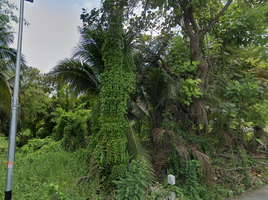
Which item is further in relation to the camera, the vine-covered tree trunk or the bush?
the bush

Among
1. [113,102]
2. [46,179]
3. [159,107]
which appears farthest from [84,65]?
[46,179]

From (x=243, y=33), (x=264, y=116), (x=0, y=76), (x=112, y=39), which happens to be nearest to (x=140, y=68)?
(x=112, y=39)

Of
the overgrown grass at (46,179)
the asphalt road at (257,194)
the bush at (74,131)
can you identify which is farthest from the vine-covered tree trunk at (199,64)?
the bush at (74,131)

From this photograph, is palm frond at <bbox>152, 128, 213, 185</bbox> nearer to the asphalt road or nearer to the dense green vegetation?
the dense green vegetation

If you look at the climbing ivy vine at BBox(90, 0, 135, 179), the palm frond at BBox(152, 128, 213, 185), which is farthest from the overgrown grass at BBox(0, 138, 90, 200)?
the palm frond at BBox(152, 128, 213, 185)

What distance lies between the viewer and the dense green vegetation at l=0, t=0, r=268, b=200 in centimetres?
405

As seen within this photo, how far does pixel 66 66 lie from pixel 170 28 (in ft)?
13.3

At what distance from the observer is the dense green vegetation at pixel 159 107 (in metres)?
4.05

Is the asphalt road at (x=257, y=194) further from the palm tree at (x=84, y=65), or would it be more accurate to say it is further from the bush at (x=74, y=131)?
the bush at (x=74, y=131)

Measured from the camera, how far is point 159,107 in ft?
18.0

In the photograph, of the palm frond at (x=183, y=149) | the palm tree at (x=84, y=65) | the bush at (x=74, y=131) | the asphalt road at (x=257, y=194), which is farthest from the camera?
the bush at (x=74, y=131)

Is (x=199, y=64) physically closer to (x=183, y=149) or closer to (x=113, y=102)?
(x=183, y=149)

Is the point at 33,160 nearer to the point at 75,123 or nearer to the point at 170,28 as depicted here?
the point at 75,123

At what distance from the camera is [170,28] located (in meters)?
6.45
